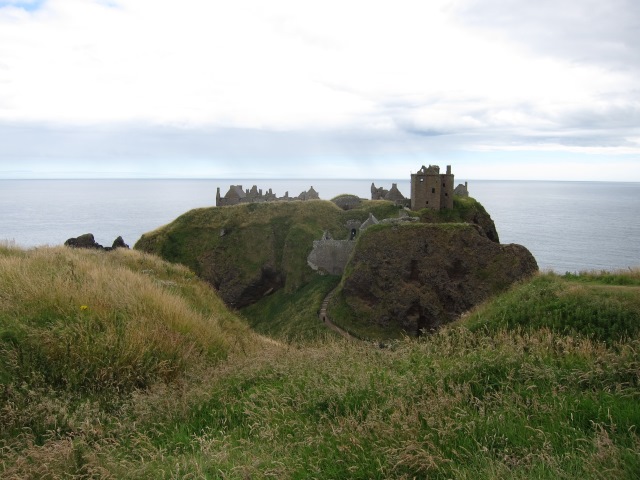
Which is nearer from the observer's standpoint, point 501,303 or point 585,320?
point 585,320

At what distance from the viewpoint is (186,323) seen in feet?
32.2

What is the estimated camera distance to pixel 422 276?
40844 millimetres

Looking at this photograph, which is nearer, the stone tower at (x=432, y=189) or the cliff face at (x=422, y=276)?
the cliff face at (x=422, y=276)

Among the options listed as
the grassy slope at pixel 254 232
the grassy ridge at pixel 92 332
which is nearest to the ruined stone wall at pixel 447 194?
the grassy slope at pixel 254 232

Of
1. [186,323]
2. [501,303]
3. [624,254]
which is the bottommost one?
[624,254]

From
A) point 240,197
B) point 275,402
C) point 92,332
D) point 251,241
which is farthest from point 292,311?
point 275,402

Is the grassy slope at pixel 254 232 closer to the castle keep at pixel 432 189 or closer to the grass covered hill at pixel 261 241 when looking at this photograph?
the grass covered hill at pixel 261 241

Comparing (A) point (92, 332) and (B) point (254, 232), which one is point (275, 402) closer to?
(A) point (92, 332)

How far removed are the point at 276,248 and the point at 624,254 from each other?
8531 cm

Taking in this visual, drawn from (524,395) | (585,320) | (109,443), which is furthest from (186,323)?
(585,320)

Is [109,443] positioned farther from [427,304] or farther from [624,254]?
[624,254]

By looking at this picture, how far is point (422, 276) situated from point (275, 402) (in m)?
35.5

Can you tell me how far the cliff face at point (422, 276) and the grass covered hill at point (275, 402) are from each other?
3036 centimetres

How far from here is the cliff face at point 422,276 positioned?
39.3 metres
